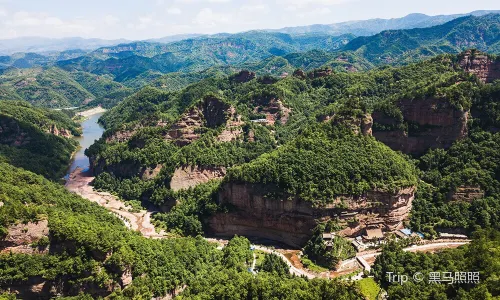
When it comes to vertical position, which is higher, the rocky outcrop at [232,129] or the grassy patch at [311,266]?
the rocky outcrop at [232,129]

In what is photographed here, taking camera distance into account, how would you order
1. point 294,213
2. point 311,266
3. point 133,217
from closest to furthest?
point 311,266 → point 294,213 → point 133,217

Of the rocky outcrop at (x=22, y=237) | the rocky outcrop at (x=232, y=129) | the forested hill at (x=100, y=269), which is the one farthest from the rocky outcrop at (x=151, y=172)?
the rocky outcrop at (x=22, y=237)

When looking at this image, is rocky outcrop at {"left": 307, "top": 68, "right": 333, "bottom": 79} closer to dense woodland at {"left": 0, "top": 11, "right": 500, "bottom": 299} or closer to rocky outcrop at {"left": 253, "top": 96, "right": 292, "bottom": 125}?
dense woodland at {"left": 0, "top": 11, "right": 500, "bottom": 299}

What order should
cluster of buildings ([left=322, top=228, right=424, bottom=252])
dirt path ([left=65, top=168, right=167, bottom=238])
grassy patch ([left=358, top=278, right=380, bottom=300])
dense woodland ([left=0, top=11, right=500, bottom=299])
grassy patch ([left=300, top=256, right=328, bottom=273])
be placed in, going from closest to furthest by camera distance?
dense woodland ([left=0, top=11, right=500, bottom=299]), grassy patch ([left=358, top=278, right=380, bottom=300]), grassy patch ([left=300, top=256, right=328, bottom=273]), cluster of buildings ([left=322, top=228, right=424, bottom=252]), dirt path ([left=65, top=168, right=167, bottom=238])

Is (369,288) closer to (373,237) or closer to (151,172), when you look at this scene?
(373,237)

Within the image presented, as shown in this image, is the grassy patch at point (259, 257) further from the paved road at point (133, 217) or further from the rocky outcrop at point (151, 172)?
the rocky outcrop at point (151, 172)

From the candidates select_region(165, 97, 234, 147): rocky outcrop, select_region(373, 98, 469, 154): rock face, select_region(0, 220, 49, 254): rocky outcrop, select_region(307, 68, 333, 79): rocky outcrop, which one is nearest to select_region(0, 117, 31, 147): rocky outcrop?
select_region(165, 97, 234, 147): rocky outcrop

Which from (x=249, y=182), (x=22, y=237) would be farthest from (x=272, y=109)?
(x=22, y=237)
